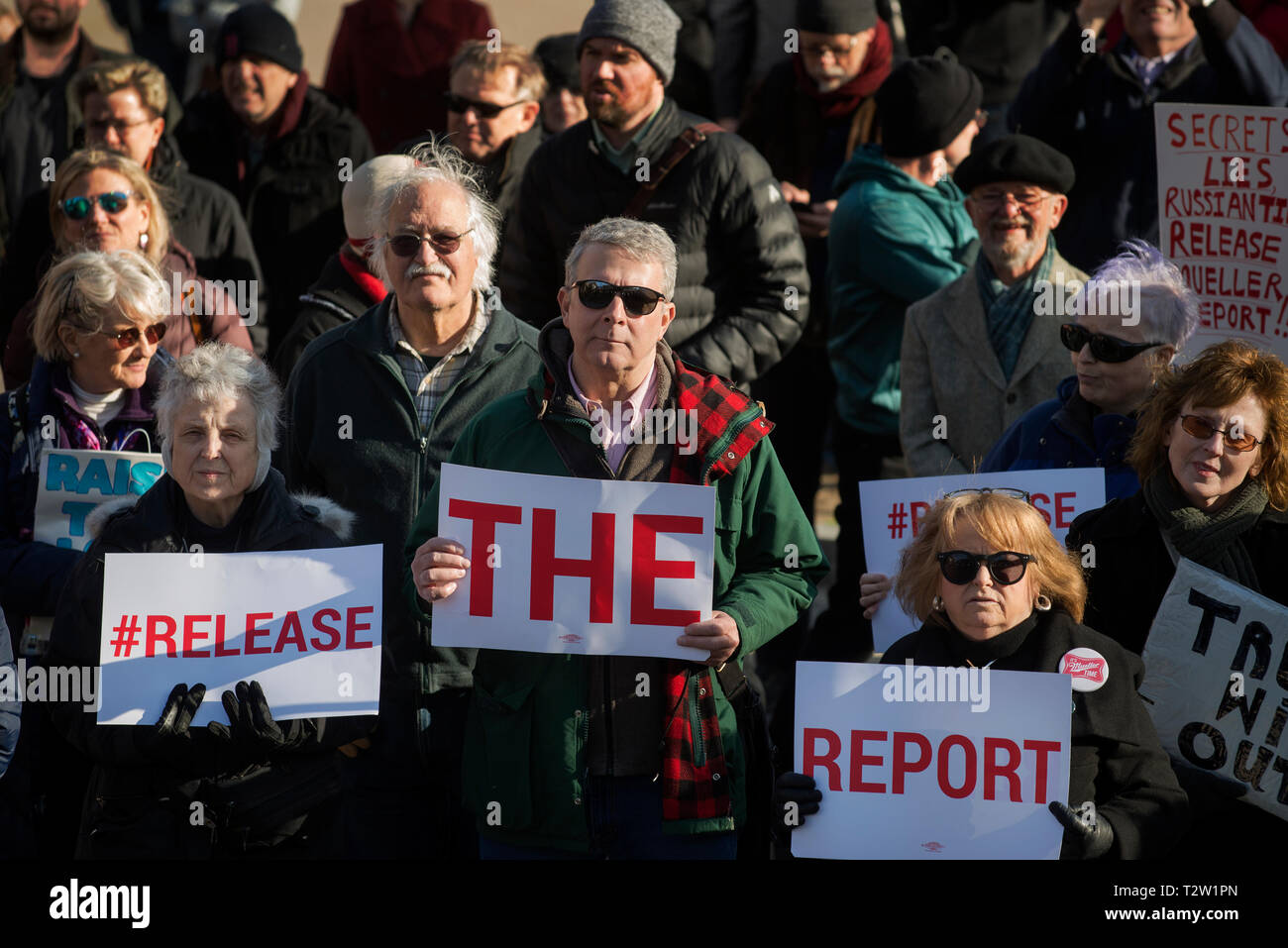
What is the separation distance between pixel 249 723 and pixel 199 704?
0.14 metres

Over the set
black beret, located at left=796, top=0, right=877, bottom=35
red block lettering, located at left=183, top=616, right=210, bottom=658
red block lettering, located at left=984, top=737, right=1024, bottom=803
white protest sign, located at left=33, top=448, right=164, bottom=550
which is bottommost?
red block lettering, located at left=984, top=737, right=1024, bottom=803

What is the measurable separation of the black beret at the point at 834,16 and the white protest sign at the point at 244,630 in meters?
4.09

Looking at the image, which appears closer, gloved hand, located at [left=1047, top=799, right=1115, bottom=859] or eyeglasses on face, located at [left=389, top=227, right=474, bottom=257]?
gloved hand, located at [left=1047, top=799, right=1115, bottom=859]

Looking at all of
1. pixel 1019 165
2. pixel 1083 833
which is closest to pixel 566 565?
pixel 1083 833

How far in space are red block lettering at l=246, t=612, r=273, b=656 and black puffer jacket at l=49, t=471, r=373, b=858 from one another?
6.0 inches

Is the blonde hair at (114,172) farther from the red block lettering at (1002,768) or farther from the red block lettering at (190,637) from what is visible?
the red block lettering at (1002,768)

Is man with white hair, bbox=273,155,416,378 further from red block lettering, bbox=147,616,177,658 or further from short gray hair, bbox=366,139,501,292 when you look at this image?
red block lettering, bbox=147,616,177,658

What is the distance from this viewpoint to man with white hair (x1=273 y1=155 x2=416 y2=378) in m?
5.99

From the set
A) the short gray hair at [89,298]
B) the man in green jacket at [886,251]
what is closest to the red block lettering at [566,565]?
the short gray hair at [89,298]

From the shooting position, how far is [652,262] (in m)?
4.59

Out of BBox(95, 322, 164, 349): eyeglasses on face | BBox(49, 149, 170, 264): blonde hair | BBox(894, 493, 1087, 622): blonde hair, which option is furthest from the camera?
BBox(49, 149, 170, 264): blonde hair

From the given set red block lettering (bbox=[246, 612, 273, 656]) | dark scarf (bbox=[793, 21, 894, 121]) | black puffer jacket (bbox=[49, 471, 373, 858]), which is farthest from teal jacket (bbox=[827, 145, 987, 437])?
red block lettering (bbox=[246, 612, 273, 656])
